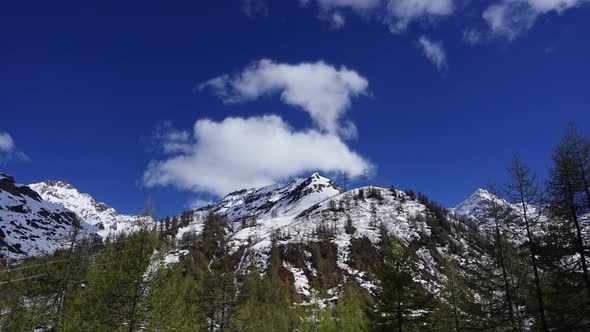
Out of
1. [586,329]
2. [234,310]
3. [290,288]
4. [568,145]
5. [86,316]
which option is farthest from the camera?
[290,288]

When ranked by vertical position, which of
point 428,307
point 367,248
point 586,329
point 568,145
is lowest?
point 586,329

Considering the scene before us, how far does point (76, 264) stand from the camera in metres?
24.5

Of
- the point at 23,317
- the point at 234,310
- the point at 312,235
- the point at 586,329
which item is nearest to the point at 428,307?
the point at 586,329

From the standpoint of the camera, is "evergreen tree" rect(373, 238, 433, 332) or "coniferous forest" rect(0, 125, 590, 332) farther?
"evergreen tree" rect(373, 238, 433, 332)

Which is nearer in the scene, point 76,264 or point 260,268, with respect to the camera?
point 76,264

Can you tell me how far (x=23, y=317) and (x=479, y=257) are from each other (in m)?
28.4

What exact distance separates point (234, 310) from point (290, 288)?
380 ft

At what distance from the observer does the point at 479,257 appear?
2142cm

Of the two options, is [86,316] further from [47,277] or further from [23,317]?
[23,317]

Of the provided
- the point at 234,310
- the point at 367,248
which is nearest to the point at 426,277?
the point at 367,248

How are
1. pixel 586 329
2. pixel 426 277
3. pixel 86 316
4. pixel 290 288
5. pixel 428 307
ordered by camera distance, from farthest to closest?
pixel 426 277 < pixel 290 288 < pixel 428 307 < pixel 86 316 < pixel 586 329

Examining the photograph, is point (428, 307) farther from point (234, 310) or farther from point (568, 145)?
point (234, 310)

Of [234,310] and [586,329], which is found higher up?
[234,310]

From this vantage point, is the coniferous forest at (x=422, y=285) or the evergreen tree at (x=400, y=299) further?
the evergreen tree at (x=400, y=299)
